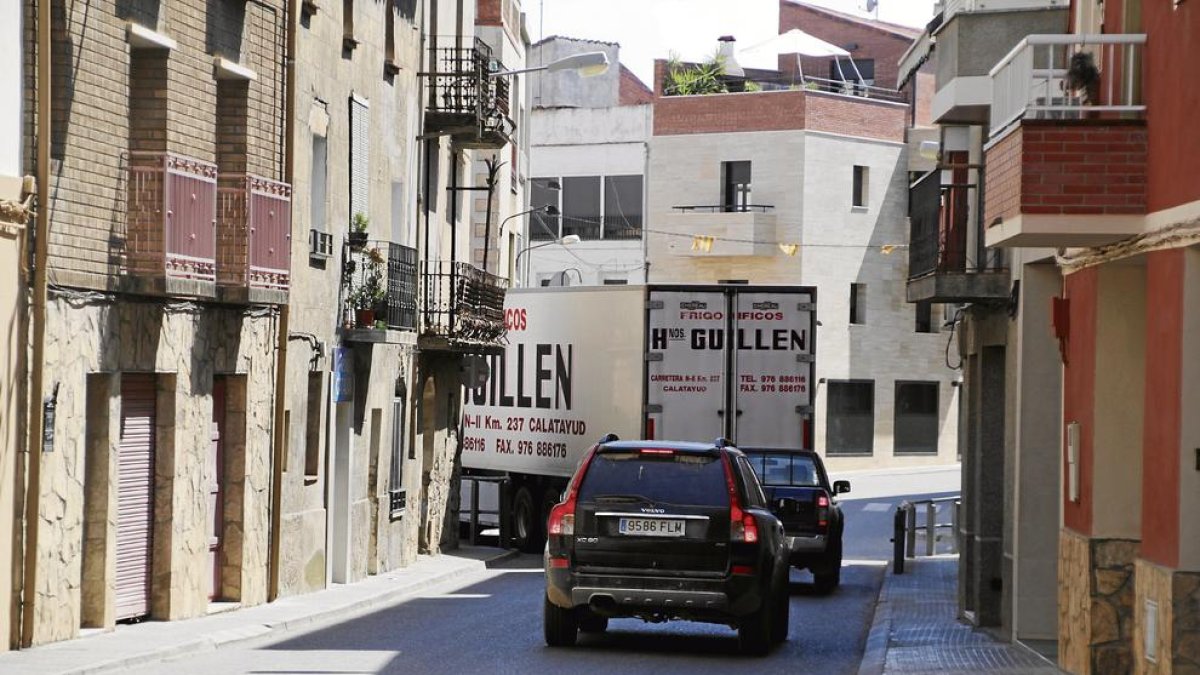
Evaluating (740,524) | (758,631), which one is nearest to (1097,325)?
(740,524)

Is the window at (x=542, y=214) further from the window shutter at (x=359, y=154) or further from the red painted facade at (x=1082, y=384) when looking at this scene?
the red painted facade at (x=1082, y=384)

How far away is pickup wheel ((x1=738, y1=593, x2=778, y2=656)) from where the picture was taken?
17.3 m

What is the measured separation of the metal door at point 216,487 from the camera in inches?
861

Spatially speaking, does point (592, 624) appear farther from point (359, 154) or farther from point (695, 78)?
point (695, 78)

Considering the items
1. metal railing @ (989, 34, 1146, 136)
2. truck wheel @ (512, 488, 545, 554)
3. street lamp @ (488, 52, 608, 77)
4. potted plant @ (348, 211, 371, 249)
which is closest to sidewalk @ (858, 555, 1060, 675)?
metal railing @ (989, 34, 1146, 136)

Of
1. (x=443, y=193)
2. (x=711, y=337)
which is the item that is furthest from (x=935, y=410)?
(x=711, y=337)

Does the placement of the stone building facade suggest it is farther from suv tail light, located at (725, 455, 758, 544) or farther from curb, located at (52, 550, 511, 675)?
suv tail light, located at (725, 455, 758, 544)

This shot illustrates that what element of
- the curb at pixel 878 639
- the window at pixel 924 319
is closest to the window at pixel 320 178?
the window at pixel 924 319

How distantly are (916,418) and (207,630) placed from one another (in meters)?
46.7

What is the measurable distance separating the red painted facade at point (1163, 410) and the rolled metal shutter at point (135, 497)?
957 cm

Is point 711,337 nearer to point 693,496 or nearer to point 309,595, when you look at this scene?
point 309,595

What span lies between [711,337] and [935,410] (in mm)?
36947

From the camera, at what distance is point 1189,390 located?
504 inches

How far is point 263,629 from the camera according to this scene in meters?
19.4
